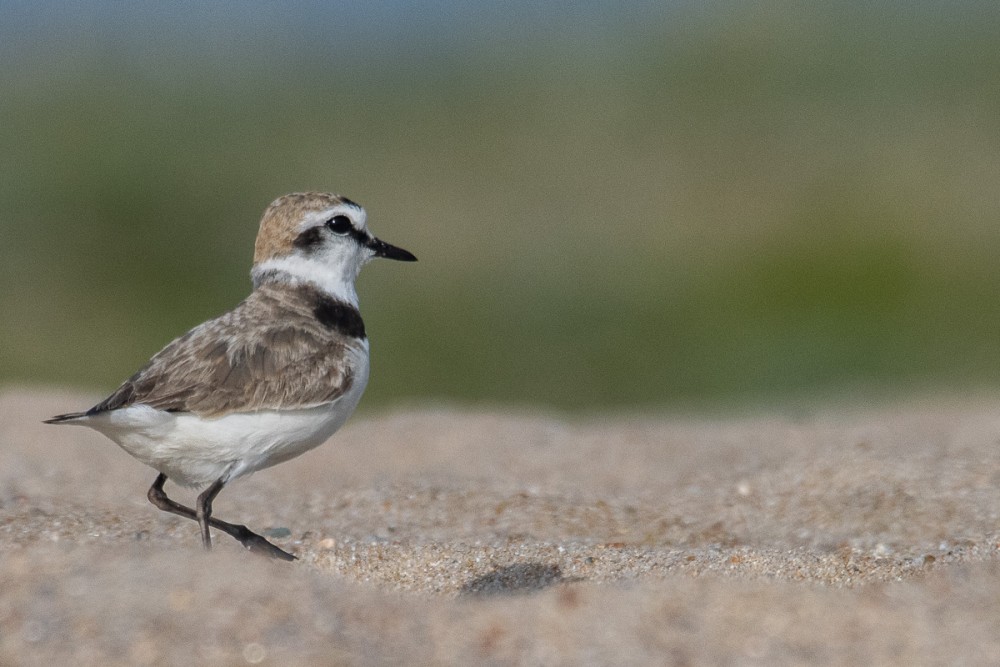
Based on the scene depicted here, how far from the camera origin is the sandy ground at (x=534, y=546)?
11.1 feet

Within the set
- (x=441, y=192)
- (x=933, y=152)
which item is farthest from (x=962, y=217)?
(x=441, y=192)

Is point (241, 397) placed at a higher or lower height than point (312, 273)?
lower

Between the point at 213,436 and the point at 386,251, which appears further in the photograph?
the point at 386,251

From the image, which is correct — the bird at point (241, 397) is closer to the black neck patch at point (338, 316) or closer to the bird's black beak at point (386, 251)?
the black neck patch at point (338, 316)

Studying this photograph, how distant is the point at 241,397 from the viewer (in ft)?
14.3

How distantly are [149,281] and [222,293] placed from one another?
3.03 ft

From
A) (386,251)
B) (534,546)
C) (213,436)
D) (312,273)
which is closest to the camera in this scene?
(213,436)

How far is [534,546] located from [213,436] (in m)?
1.65

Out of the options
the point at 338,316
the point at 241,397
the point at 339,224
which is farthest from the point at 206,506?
the point at 339,224

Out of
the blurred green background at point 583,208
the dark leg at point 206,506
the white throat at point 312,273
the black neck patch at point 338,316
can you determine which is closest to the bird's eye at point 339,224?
the white throat at point 312,273

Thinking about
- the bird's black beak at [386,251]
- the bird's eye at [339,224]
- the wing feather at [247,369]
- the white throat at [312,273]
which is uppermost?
the bird's eye at [339,224]

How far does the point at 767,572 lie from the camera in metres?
4.71

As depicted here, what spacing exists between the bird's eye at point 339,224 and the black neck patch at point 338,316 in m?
0.26

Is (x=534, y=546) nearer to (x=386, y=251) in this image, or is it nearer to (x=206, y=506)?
(x=386, y=251)
